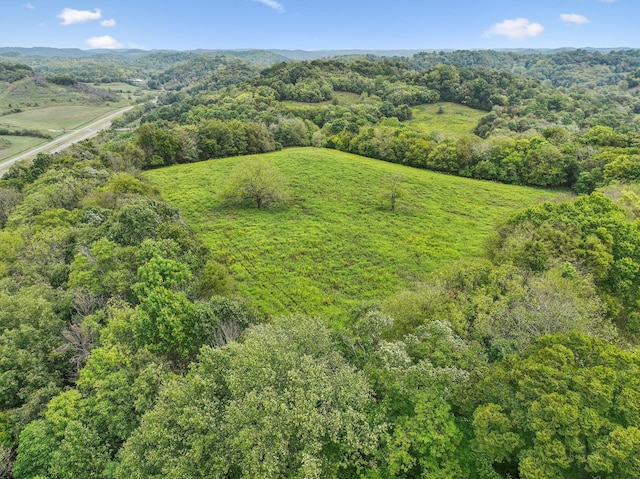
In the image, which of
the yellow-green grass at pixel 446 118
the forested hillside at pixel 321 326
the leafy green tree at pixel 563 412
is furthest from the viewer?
the yellow-green grass at pixel 446 118

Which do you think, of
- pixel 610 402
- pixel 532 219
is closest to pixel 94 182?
pixel 532 219

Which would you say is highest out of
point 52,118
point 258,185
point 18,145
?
point 52,118

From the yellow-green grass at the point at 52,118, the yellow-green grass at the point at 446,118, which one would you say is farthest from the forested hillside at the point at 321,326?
the yellow-green grass at the point at 52,118

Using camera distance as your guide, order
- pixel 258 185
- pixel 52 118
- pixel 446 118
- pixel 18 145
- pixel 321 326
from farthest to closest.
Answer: pixel 52 118, pixel 446 118, pixel 18 145, pixel 258 185, pixel 321 326

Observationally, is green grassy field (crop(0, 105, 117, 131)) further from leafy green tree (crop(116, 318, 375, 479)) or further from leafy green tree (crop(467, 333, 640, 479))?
leafy green tree (crop(467, 333, 640, 479))

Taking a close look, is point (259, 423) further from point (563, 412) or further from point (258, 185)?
point (258, 185)

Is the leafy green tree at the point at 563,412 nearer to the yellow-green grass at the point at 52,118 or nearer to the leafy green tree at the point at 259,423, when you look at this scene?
the leafy green tree at the point at 259,423

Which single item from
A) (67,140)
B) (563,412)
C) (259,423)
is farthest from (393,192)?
(67,140)
